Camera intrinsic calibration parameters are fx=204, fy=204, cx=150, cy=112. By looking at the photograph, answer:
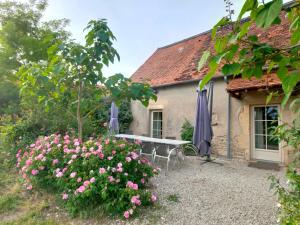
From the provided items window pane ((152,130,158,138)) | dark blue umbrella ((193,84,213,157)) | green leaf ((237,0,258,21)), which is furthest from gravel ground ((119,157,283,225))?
window pane ((152,130,158,138))

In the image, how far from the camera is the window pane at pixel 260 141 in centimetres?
689

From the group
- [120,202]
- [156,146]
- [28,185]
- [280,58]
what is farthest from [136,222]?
[156,146]

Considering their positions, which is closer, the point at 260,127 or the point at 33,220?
the point at 33,220

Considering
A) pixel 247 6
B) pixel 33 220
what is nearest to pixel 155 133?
pixel 33 220

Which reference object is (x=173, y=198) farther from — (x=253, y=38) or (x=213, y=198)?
(x=253, y=38)

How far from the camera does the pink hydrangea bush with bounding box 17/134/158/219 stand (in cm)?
317

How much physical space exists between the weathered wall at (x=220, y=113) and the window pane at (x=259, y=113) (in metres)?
0.23

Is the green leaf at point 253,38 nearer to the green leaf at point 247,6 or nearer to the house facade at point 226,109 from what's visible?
the green leaf at point 247,6

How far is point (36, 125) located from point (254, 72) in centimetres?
722

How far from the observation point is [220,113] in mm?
7719

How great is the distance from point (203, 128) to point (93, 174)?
3990 mm

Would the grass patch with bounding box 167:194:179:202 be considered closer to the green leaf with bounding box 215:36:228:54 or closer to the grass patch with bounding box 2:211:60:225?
the grass patch with bounding box 2:211:60:225

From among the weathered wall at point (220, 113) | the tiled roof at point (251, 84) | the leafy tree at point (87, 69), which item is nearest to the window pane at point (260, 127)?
the weathered wall at point (220, 113)

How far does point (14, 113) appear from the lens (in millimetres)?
9148
